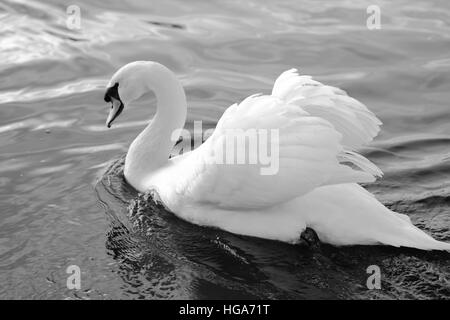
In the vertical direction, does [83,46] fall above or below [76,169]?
above

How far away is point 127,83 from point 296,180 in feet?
7.32

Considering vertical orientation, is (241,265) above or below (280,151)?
below

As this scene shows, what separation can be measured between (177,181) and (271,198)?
3.25 ft

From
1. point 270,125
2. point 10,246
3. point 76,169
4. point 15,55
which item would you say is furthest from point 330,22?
point 10,246

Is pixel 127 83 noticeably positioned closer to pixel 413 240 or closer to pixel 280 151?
pixel 280 151

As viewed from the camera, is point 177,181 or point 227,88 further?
point 227,88

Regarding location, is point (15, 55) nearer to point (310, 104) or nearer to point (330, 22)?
point (330, 22)

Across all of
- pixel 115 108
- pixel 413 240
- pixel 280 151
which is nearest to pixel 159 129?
pixel 115 108

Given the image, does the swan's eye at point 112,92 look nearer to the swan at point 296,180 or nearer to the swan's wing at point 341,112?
the swan at point 296,180

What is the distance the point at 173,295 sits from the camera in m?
6.25

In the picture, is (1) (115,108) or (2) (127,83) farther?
(1) (115,108)

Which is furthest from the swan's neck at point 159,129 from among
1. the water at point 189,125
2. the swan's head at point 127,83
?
the water at point 189,125

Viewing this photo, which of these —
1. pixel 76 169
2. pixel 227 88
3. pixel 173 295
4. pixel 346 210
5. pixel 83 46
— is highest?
pixel 83 46

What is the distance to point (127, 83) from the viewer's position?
7.87 meters
